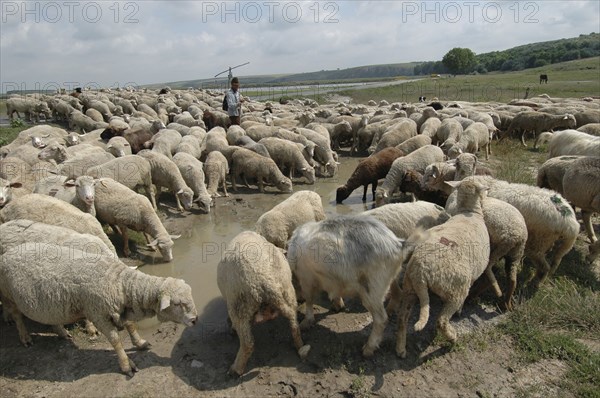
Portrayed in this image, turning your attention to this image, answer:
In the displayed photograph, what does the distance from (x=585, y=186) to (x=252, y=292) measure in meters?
6.93

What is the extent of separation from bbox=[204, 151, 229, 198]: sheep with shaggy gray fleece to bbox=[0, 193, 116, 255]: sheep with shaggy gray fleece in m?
4.89

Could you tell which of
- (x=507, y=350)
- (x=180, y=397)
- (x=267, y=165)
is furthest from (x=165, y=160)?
(x=507, y=350)

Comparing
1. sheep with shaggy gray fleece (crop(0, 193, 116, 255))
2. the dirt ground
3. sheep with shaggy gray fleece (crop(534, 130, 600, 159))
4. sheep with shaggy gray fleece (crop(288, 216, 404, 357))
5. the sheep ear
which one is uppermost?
sheep with shaggy gray fleece (crop(534, 130, 600, 159))

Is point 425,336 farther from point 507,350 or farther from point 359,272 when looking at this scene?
point 359,272

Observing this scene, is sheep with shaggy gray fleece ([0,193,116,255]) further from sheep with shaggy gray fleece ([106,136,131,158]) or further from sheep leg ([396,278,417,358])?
sheep with shaggy gray fleece ([106,136,131,158])

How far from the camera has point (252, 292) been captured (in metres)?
4.87

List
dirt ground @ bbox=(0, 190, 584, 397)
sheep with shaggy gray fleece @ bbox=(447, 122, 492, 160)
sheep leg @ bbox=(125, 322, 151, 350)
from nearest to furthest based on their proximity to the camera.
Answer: dirt ground @ bbox=(0, 190, 584, 397)
sheep leg @ bbox=(125, 322, 151, 350)
sheep with shaggy gray fleece @ bbox=(447, 122, 492, 160)

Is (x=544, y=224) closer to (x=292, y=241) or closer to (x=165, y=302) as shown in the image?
(x=292, y=241)

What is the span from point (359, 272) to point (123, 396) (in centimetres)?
320

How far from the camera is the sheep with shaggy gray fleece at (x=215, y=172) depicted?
1198cm

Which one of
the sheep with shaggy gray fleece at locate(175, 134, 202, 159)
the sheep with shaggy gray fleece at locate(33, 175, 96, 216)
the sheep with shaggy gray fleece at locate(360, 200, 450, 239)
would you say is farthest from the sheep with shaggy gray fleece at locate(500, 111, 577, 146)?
the sheep with shaggy gray fleece at locate(33, 175, 96, 216)

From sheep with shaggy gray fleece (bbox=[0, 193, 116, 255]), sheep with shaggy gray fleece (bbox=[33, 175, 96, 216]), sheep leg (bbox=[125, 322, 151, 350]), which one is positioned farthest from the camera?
sheep with shaggy gray fleece (bbox=[33, 175, 96, 216])

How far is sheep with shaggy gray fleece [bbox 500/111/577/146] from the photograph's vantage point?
1716 centimetres

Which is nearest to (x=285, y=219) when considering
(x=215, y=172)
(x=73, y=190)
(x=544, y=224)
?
(x=544, y=224)
